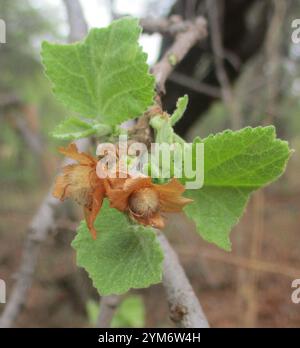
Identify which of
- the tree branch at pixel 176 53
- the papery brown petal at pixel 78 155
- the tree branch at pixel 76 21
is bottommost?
the papery brown petal at pixel 78 155

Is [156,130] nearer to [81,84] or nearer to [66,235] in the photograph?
[81,84]

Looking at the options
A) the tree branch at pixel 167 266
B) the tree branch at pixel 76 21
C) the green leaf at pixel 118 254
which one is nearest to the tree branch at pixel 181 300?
the tree branch at pixel 167 266

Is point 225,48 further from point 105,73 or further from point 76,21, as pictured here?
point 105,73

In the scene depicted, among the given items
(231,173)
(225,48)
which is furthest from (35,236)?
(225,48)

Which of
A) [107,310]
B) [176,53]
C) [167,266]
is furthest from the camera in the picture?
[107,310]

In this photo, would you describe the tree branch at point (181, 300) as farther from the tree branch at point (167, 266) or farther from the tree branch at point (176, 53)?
the tree branch at point (176, 53)
